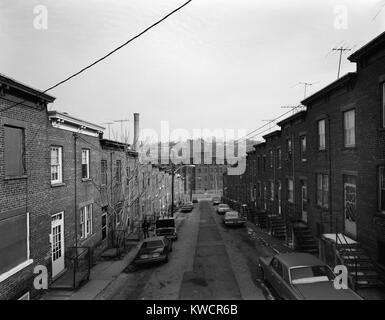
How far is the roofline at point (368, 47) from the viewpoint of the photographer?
39.1 ft

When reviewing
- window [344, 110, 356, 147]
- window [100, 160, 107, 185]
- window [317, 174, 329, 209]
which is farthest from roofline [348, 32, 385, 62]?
window [100, 160, 107, 185]

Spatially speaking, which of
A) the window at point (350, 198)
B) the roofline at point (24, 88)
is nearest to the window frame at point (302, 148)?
the window at point (350, 198)

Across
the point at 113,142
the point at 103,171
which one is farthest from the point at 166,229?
the point at 113,142

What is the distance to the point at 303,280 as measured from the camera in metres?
10.1

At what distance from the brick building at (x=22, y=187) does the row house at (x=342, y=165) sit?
11.7 m

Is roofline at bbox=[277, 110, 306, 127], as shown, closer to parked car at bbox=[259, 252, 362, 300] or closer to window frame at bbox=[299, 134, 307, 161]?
window frame at bbox=[299, 134, 307, 161]

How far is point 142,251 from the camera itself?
56.2 ft

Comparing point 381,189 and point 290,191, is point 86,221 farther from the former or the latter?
point 290,191

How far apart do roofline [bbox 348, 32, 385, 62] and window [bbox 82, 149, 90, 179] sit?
45.0 feet

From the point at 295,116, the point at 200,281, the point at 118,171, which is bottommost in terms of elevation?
the point at 200,281

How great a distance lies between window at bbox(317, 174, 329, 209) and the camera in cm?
1791

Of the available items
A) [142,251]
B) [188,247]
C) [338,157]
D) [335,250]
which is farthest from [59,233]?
[338,157]

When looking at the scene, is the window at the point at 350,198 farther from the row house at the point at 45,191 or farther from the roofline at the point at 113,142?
the roofline at the point at 113,142

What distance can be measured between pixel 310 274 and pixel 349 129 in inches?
310
